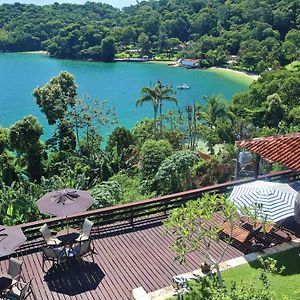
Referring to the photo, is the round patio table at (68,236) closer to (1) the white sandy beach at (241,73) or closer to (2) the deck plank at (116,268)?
(2) the deck plank at (116,268)

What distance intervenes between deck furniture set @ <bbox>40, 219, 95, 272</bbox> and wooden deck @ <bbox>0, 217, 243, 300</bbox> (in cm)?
21

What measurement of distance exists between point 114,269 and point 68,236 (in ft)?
4.34

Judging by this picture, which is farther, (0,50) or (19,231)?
(0,50)

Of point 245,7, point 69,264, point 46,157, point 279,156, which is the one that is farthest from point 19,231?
point 245,7

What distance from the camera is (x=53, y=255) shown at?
9.23m

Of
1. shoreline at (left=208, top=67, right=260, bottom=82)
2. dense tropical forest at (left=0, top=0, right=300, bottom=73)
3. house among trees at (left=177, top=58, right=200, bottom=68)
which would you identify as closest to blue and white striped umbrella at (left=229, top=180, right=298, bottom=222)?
shoreline at (left=208, top=67, right=260, bottom=82)

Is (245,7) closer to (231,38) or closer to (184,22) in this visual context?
(184,22)

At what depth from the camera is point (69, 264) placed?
9.52 m

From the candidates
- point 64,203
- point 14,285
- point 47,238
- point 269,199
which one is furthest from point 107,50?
point 14,285

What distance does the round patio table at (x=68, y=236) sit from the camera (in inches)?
378

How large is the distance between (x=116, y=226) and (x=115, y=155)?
14.1 metres

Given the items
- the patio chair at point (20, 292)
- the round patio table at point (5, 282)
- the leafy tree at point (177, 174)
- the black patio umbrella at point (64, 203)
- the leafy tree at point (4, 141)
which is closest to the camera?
the patio chair at point (20, 292)

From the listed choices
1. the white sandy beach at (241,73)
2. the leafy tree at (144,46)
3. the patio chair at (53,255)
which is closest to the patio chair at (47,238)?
the patio chair at (53,255)

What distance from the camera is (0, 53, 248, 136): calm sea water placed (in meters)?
63.8
